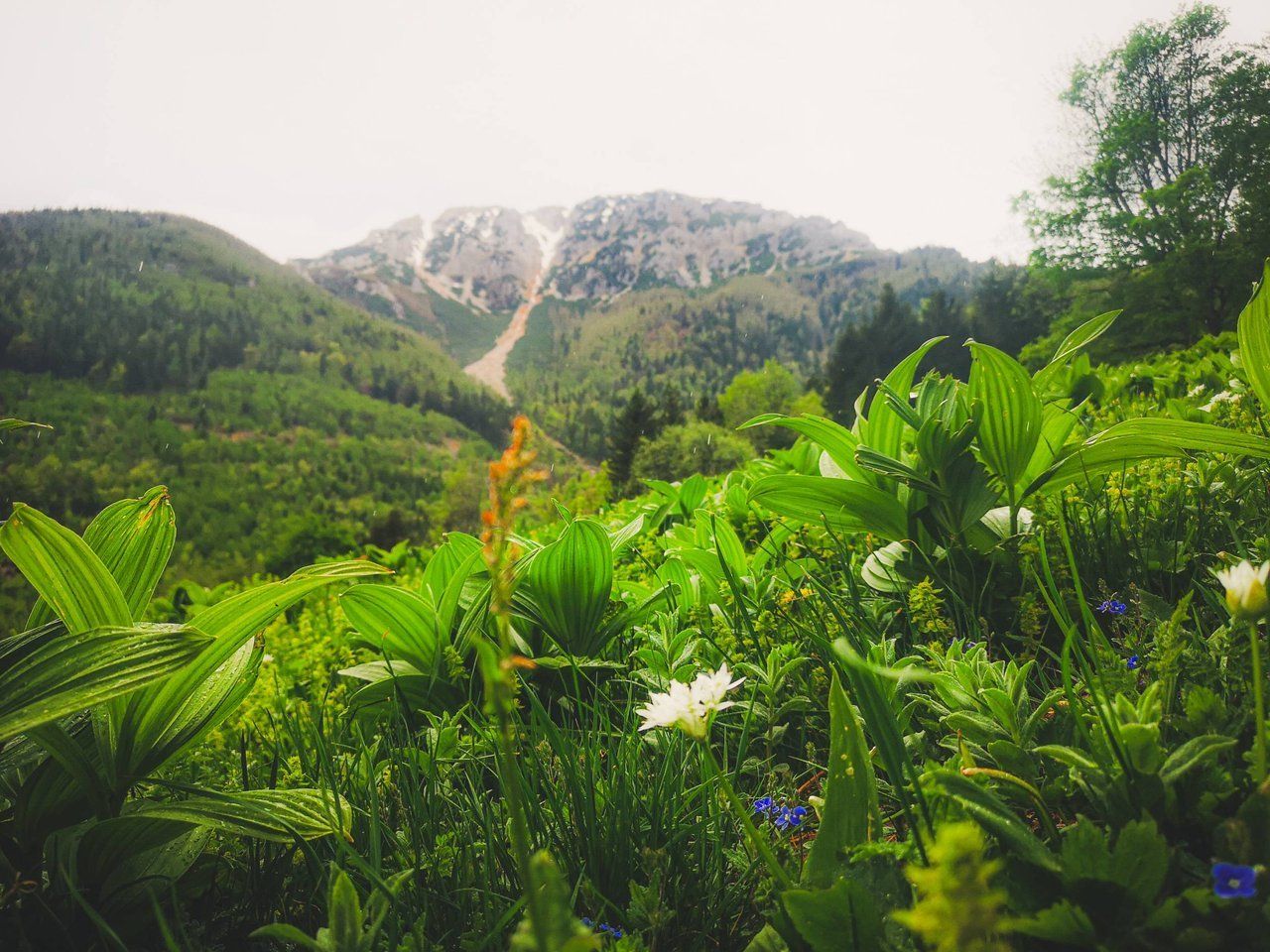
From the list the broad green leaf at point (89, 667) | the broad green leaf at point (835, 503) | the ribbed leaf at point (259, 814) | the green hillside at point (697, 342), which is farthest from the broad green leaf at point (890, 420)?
the green hillside at point (697, 342)

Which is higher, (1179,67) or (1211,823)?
(1179,67)

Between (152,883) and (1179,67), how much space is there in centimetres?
2740

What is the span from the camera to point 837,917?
68cm

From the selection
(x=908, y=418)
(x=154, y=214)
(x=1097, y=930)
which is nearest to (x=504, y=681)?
(x=1097, y=930)

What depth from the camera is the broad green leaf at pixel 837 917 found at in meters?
0.66

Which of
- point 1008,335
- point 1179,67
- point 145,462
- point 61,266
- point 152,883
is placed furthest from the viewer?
point 61,266

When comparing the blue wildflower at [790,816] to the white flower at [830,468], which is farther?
the white flower at [830,468]

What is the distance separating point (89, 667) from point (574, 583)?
4.21 ft

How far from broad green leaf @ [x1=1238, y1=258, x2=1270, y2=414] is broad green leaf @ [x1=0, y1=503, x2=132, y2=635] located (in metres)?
2.91

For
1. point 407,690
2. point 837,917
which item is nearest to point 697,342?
point 407,690

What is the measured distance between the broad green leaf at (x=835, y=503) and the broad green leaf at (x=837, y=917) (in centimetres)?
125

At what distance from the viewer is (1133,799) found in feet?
2.35

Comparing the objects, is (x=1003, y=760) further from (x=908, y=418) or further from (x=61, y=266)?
(x=61, y=266)

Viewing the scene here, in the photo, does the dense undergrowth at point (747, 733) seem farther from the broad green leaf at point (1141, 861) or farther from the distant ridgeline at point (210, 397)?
the distant ridgeline at point (210, 397)
